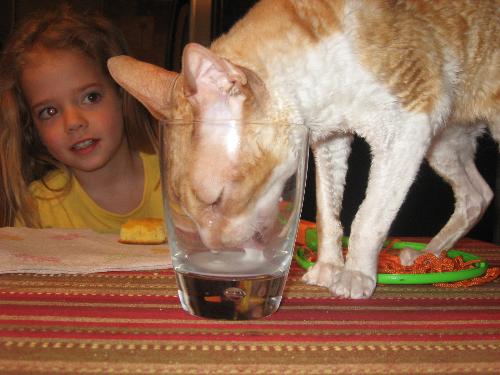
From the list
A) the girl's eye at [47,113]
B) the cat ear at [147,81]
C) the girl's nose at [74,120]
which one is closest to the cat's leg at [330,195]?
the cat ear at [147,81]

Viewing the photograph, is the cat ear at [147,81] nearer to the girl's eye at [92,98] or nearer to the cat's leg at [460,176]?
the cat's leg at [460,176]

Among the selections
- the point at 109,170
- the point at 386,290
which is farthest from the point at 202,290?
the point at 109,170

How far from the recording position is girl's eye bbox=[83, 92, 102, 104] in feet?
5.77

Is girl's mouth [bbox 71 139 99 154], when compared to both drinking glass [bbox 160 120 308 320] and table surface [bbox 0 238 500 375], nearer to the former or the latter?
table surface [bbox 0 238 500 375]

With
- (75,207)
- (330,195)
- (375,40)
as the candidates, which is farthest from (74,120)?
(375,40)

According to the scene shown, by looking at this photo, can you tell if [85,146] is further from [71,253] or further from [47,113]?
[71,253]

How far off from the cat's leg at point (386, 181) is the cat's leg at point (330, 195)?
6cm

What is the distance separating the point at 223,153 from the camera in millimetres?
679

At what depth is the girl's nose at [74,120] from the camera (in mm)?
1687

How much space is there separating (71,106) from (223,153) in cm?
119

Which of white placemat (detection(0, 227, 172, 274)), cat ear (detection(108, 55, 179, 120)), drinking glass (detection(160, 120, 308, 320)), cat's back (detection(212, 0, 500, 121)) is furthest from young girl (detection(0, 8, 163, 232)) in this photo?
drinking glass (detection(160, 120, 308, 320))

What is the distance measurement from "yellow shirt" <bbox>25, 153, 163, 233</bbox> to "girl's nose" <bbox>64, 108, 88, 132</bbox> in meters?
0.36

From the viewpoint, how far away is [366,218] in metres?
0.91

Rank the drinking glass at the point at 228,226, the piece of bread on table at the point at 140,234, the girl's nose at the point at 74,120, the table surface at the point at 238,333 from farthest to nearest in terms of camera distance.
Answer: the girl's nose at the point at 74,120, the piece of bread on table at the point at 140,234, the drinking glass at the point at 228,226, the table surface at the point at 238,333
